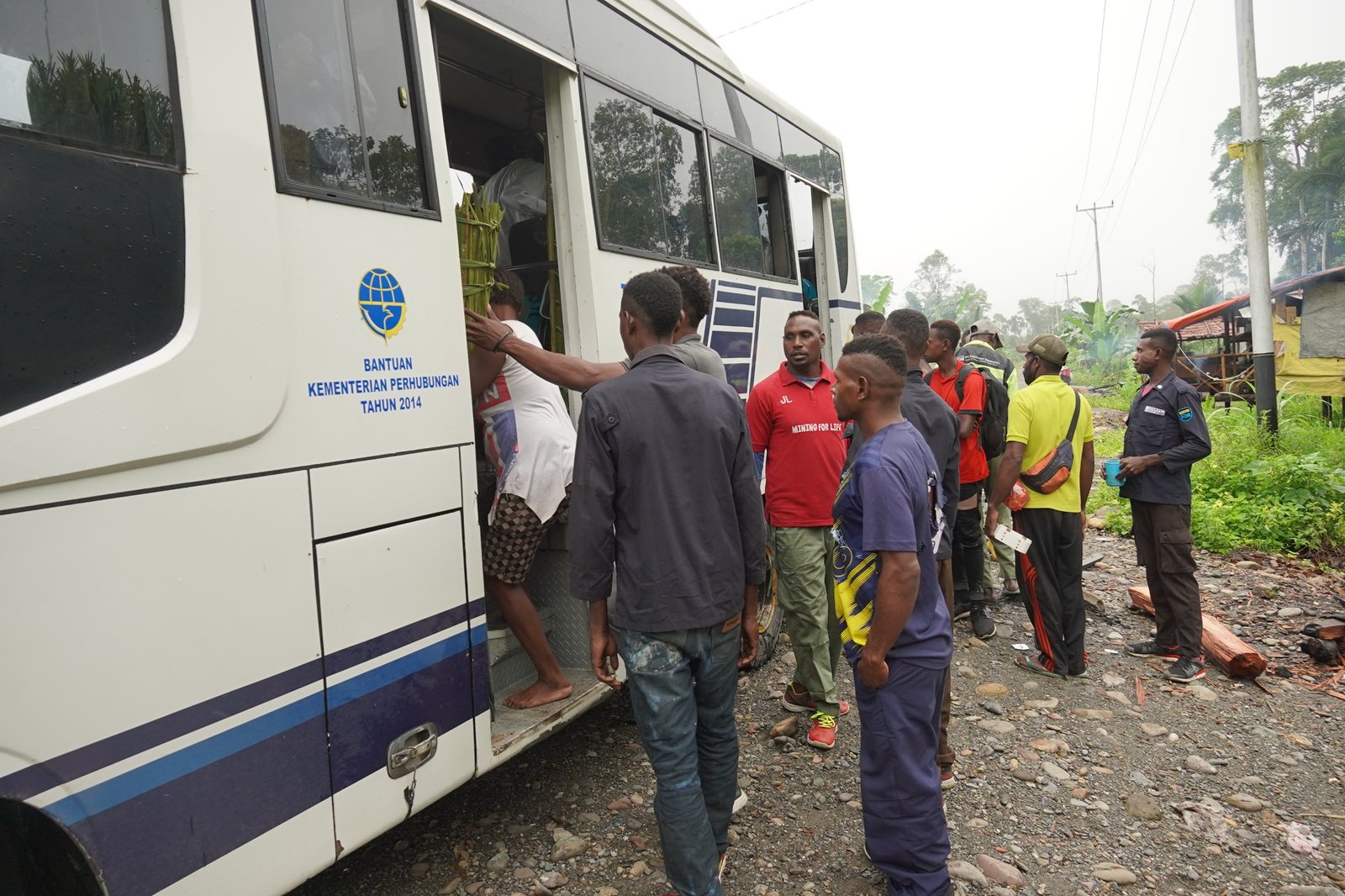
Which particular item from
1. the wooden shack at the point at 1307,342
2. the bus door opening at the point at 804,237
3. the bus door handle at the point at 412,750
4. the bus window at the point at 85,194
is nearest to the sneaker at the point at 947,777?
the bus door handle at the point at 412,750

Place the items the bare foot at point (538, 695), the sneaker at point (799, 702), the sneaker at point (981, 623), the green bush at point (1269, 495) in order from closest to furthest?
the bare foot at point (538, 695) → the sneaker at point (799, 702) → the sneaker at point (981, 623) → the green bush at point (1269, 495)

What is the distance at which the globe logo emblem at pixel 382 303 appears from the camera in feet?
8.20

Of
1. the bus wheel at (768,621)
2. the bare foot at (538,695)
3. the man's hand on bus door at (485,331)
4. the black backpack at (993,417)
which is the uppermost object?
the man's hand on bus door at (485,331)

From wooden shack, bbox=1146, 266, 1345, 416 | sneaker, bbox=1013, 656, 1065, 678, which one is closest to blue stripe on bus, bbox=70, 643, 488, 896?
sneaker, bbox=1013, 656, 1065, 678

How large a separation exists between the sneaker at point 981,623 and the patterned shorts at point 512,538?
3590 mm

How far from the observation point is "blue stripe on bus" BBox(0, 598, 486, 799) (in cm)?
172

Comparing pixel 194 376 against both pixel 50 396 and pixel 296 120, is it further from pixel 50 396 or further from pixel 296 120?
pixel 296 120

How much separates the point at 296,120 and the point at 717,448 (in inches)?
62.1

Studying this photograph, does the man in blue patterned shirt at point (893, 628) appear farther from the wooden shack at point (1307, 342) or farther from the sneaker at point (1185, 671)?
the wooden shack at point (1307, 342)

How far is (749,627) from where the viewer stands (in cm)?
290

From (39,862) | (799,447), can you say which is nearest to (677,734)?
(39,862)

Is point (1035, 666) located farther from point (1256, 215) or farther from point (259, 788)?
point (1256, 215)

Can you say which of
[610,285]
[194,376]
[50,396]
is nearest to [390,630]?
[194,376]

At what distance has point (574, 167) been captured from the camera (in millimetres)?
3668
